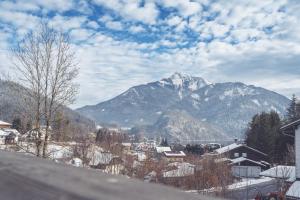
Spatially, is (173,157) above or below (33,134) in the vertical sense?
below

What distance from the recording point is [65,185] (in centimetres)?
99

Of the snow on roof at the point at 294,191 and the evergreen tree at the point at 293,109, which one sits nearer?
the snow on roof at the point at 294,191

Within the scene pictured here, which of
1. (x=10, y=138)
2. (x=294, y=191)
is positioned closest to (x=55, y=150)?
(x=10, y=138)

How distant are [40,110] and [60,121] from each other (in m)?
1.30

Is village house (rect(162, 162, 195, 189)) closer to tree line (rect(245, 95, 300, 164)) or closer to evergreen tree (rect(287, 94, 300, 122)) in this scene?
tree line (rect(245, 95, 300, 164))

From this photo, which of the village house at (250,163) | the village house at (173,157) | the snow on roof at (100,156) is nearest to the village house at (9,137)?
the snow on roof at (100,156)

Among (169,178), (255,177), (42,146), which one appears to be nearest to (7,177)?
(42,146)

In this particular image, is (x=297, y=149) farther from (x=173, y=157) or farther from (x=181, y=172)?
(x=173, y=157)

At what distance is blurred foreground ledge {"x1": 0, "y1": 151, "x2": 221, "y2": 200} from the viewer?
0.81 meters

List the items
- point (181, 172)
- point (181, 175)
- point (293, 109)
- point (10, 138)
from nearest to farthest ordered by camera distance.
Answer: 1. point (10, 138)
2. point (181, 175)
3. point (181, 172)
4. point (293, 109)

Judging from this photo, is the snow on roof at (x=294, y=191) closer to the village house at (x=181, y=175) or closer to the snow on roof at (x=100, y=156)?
the village house at (x=181, y=175)

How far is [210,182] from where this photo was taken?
922 inches

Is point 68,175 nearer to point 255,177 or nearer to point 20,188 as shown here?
point 20,188

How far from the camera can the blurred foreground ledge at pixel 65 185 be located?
81 centimetres
